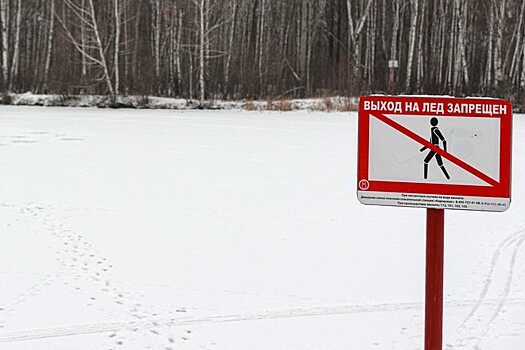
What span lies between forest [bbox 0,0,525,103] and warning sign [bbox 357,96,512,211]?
2976cm

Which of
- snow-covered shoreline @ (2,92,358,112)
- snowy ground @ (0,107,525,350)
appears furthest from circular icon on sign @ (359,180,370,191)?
snow-covered shoreline @ (2,92,358,112)

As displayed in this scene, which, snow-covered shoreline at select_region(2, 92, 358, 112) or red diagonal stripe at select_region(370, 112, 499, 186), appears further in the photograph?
snow-covered shoreline at select_region(2, 92, 358, 112)

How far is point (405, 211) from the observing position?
9953 millimetres

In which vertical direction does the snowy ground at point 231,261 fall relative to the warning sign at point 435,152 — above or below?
below

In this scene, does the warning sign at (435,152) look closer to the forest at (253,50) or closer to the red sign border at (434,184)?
the red sign border at (434,184)

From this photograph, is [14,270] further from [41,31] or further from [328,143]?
[41,31]

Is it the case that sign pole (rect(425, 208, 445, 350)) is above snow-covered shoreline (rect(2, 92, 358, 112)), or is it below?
below

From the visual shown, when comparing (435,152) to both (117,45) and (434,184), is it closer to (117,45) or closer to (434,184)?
(434,184)

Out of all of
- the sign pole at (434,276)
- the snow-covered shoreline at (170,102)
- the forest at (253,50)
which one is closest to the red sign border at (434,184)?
the sign pole at (434,276)

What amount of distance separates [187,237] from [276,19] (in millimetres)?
36166

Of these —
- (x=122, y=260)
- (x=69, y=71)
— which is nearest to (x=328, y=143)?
(x=122, y=260)

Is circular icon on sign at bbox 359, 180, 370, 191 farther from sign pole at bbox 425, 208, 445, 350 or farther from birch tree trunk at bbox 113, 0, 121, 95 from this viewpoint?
birch tree trunk at bbox 113, 0, 121, 95

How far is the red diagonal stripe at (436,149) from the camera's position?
332 cm

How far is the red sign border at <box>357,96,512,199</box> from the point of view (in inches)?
129
